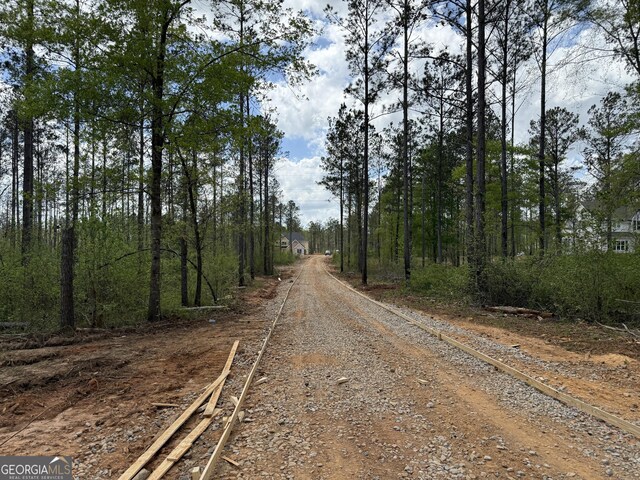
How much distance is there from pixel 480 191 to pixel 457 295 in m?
3.75

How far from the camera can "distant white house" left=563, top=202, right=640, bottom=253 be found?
348 inches

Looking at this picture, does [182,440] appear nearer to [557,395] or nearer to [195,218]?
[557,395]

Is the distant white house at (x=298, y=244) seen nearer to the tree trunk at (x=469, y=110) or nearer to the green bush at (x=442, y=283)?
the green bush at (x=442, y=283)

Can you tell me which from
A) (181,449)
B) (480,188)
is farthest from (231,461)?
(480,188)

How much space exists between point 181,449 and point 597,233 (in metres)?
10.3

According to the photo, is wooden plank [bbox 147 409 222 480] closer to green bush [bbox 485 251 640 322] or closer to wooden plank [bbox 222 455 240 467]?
wooden plank [bbox 222 455 240 467]

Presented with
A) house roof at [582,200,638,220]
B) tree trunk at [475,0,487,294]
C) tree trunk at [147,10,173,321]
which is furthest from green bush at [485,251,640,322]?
tree trunk at [147,10,173,321]

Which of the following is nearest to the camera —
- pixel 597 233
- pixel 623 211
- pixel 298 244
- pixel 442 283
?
pixel 597 233

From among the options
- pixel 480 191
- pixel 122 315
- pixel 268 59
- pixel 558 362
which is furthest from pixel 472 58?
pixel 122 315

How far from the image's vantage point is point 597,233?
8844 mm

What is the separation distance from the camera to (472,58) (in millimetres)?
12664

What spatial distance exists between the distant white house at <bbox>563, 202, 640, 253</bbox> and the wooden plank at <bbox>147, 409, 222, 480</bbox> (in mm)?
9715

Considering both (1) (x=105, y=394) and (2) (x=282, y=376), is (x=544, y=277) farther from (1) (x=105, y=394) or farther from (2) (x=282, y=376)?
(1) (x=105, y=394)

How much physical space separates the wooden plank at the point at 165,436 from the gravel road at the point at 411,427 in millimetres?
585
